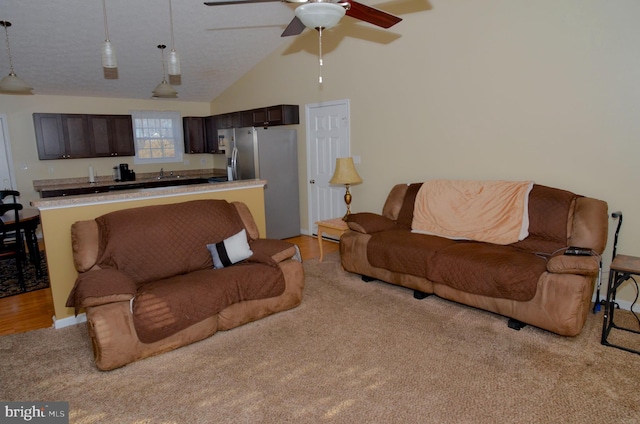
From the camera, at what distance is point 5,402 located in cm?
229

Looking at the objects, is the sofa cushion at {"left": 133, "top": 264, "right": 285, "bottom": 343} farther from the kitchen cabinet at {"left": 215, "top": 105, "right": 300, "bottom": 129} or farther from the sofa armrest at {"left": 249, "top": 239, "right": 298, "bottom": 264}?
the kitchen cabinet at {"left": 215, "top": 105, "right": 300, "bottom": 129}

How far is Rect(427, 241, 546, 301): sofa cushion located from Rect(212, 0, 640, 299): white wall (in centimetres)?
95

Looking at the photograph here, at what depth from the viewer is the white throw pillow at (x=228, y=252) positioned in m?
3.36

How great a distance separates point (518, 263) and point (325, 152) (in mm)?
3325

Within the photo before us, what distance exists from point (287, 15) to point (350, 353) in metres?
4.50

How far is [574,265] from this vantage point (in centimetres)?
272

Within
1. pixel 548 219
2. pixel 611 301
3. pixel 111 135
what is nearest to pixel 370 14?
pixel 548 219

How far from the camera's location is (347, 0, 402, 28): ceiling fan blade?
8.38 ft

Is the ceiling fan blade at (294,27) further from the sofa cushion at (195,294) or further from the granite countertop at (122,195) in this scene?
the sofa cushion at (195,294)

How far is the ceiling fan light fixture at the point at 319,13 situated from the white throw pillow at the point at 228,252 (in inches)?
73.5

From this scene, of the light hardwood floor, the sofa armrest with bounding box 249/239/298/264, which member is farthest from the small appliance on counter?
the sofa armrest with bounding box 249/239/298/264

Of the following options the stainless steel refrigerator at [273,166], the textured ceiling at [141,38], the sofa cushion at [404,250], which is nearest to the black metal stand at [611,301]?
the sofa cushion at [404,250]

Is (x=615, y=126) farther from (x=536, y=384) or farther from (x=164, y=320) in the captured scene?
(x=164, y=320)

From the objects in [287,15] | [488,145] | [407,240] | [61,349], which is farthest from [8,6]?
[488,145]
